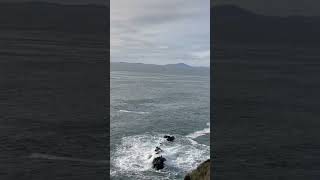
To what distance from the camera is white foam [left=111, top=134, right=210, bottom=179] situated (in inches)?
378

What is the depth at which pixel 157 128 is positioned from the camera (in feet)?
41.6

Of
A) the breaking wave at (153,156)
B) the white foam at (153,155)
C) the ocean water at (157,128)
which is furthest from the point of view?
the ocean water at (157,128)

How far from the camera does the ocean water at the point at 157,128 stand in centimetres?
972
